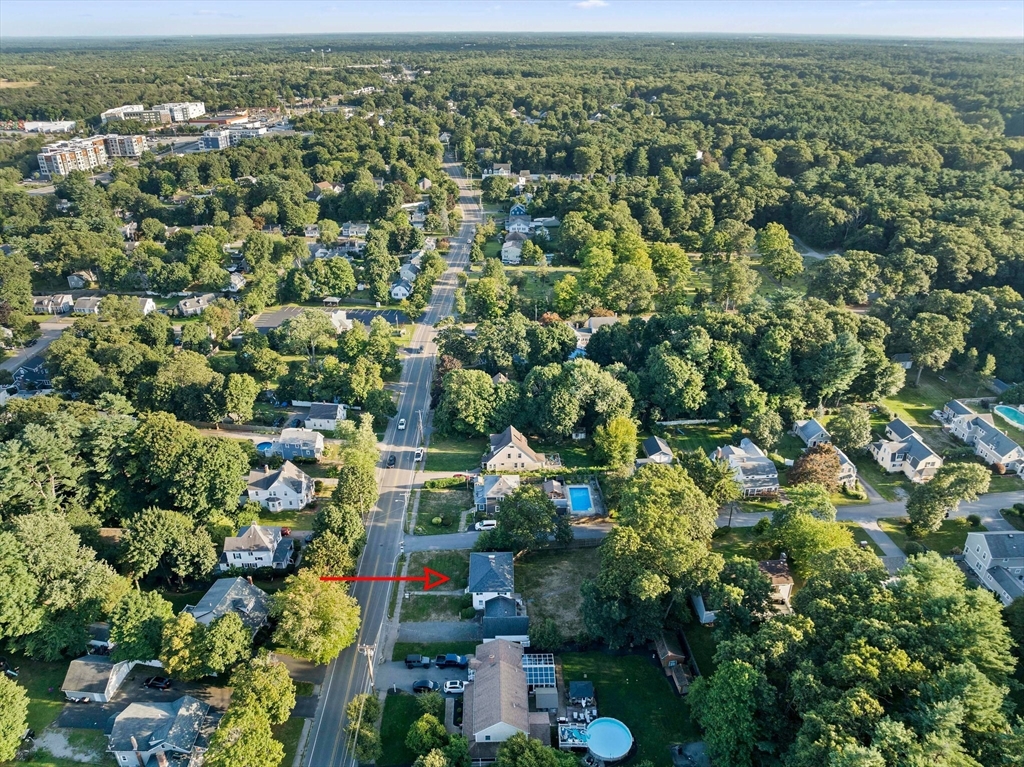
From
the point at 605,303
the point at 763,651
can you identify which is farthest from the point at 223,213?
the point at 763,651

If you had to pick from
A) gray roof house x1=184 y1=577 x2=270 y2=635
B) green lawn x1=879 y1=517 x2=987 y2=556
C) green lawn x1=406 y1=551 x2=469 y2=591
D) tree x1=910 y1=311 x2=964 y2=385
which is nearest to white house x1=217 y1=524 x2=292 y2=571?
gray roof house x1=184 y1=577 x2=270 y2=635

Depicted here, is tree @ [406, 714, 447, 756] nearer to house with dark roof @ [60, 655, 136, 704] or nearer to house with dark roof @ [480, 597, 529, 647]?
house with dark roof @ [480, 597, 529, 647]

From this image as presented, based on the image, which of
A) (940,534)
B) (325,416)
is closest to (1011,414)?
(940,534)

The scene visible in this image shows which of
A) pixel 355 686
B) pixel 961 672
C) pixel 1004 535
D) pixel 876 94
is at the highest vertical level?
pixel 876 94

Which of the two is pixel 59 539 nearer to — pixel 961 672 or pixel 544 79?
pixel 961 672

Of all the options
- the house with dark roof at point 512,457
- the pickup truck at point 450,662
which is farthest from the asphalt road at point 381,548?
the house with dark roof at point 512,457

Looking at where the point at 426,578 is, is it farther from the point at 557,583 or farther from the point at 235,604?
the point at 235,604
